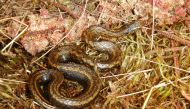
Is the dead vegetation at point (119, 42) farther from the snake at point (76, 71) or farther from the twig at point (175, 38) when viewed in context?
the snake at point (76, 71)

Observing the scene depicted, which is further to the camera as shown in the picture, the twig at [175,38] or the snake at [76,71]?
the twig at [175,38]

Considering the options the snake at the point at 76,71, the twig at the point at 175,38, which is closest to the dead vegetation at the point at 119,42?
the twig at the point at 175,38

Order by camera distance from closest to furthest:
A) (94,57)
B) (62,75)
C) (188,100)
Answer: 1. (188,100)
2. (62,75)
3. (94,57)

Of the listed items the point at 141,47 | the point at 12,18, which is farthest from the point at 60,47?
the point at 141,47

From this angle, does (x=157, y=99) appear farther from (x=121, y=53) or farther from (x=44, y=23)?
(x=44, y=23)

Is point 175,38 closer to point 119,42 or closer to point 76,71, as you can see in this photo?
point 119,42

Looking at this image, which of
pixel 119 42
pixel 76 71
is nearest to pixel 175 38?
pixel 119 42
